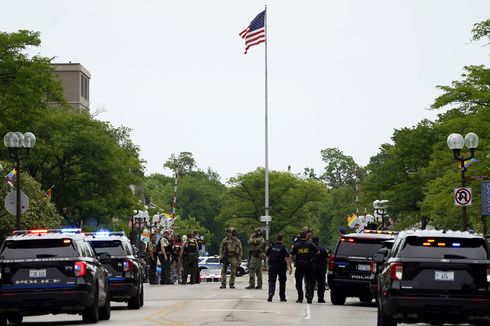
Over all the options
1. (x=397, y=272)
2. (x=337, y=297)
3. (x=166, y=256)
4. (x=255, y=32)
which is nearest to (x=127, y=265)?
(x=337, y=297)

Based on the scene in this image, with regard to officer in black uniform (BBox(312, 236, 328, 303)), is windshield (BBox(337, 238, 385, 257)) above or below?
above

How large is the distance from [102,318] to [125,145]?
82.9 metres

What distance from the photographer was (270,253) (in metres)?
33.1

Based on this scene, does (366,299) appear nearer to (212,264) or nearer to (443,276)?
(443,276)

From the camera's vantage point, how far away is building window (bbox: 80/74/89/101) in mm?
126625

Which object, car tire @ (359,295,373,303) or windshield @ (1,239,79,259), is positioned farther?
car tire @ (359,295,373,303)

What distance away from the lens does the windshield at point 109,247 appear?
1133 inches

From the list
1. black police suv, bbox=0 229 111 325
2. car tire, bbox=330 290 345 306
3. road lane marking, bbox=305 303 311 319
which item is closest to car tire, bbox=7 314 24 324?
black police suv, bbox=0 229 111 325

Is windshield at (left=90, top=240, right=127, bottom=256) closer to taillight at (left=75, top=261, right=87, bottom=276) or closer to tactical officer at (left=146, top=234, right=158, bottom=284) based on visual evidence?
taillight at (left=75, top=261, right=87, bottom=276)

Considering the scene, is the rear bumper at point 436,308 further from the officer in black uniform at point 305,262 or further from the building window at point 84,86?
the building window at point 84,86

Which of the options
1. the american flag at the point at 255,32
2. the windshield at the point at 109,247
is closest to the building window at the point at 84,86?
the american flag at the point at 255,32

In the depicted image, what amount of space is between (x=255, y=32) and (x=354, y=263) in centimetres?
4320

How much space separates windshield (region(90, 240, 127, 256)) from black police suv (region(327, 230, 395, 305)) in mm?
5708

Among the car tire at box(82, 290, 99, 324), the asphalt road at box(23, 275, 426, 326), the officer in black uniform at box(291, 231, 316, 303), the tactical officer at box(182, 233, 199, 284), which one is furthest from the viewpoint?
the tactical officer at box(182, 233, 199, 284)
